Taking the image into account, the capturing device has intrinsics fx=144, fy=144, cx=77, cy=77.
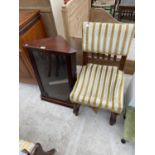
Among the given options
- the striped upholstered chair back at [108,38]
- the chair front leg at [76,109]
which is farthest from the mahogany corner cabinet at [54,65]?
the striped upholstered chair back at [108,38]

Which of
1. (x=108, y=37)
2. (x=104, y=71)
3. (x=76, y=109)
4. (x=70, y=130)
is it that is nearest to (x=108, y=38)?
(x=108, y=37)

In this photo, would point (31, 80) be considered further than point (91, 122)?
Yes

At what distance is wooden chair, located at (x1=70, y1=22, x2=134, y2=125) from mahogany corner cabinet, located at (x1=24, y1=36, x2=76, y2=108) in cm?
17

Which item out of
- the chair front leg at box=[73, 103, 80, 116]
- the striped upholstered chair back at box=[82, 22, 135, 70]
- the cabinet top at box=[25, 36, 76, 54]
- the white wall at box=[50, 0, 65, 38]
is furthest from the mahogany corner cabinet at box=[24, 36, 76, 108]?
the white wall at box=[50, 0, 65, 38]

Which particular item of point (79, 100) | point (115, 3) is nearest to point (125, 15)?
point (115, 3)

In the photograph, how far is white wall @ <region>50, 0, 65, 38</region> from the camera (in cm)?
145

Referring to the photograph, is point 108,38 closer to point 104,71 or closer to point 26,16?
point 104,71

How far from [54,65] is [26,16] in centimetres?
62

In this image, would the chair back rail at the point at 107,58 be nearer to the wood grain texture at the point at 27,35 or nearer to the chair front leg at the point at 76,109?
the chair front leg at the point at 76,109

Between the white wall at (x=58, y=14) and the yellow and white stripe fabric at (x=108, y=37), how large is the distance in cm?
45

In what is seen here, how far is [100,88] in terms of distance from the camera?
50.4 inches
